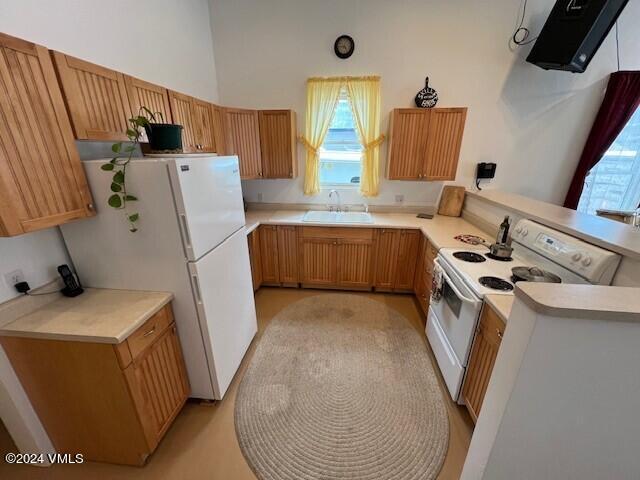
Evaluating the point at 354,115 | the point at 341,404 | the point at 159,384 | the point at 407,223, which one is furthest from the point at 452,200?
the point at 159,384

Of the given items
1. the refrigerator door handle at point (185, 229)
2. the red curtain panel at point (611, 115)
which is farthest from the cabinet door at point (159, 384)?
the red curtain panel at point (611, 115)

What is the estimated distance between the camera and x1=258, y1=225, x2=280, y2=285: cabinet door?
9.78 feet

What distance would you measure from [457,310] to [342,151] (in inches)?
88.5

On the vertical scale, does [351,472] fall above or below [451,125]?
below

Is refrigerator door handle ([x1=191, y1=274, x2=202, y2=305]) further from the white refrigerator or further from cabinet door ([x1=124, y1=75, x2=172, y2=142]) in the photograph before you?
cabinet door ([x1=124, y1=75, x2=172, y2=142])

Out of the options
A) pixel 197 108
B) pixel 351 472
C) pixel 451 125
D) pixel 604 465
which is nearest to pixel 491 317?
pixel 604 465

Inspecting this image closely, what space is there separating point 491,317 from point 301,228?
1.98 meters

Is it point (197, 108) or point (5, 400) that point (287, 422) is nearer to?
point (5, 400)

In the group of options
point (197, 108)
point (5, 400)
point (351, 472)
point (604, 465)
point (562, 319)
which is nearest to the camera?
point (562, 319)

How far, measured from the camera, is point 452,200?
10.2 ft

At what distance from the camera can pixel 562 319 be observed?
75cm

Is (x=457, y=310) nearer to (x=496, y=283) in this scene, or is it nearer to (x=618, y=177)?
(x=496, y=283)

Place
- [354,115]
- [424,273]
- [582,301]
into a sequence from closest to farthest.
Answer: [582,301] → [424,273] → [354,115]

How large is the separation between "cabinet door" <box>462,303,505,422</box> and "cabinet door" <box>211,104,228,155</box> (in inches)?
104
